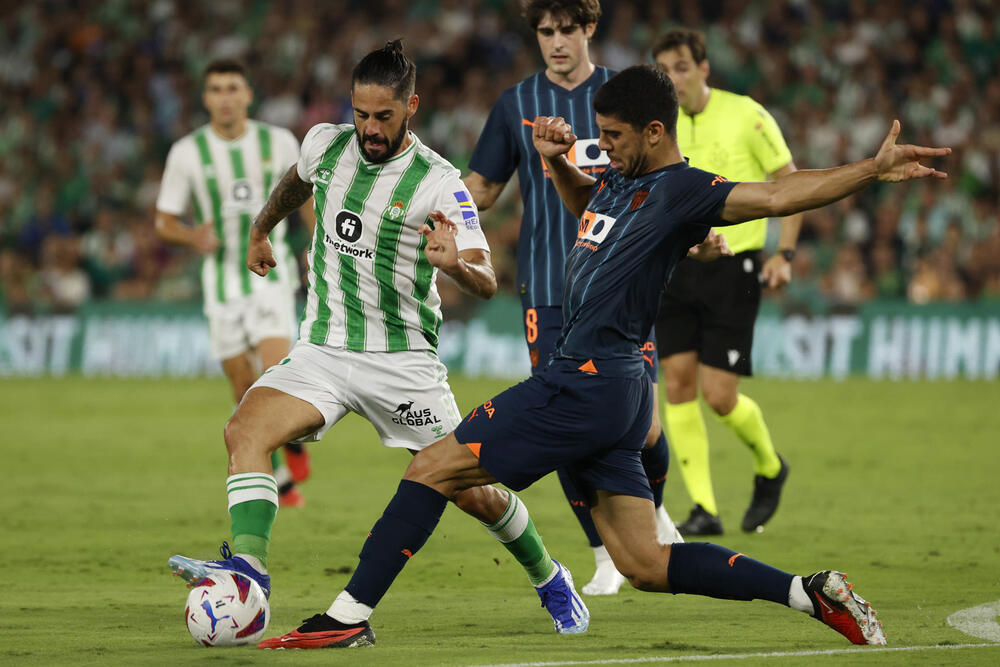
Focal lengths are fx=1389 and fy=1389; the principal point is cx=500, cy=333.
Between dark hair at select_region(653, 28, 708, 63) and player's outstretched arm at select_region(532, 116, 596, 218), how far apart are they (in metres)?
2.37

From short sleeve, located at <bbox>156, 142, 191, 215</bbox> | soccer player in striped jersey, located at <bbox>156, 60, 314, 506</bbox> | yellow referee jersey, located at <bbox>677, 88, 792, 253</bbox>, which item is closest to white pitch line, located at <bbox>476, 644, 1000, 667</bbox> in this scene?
yellow referee jersey, located at <bbox>677, 88, 792, 253</bbox>

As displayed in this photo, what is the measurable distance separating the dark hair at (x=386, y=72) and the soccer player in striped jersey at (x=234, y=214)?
3690mm

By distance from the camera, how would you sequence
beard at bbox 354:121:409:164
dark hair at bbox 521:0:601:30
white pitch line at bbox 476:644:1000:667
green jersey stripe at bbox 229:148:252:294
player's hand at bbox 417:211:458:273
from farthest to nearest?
green jersey stripe at bbox 229:148:252:294
dark hair at bbox 521:0:601:30
beard at bbox 354:121:409:164
player's hand at bbox 417:211:458:273
white pitch line at bbox 476:644:1000:667

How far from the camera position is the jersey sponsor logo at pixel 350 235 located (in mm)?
5461

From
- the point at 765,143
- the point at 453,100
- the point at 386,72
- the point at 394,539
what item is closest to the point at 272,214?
the point at 386,72

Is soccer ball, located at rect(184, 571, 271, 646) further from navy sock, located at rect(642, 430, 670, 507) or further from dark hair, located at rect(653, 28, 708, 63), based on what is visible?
dark hair, located at rect(653, 28, 708, 63)

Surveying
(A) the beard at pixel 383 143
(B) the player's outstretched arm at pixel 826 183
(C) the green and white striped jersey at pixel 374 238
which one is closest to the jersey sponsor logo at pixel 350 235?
(C) the green and white striped jersey at pixel 374 238

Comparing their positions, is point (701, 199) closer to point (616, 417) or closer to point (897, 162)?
point (897, 162)

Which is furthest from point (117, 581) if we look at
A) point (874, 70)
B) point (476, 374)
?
point (874, 70)

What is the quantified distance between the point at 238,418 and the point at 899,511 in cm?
492

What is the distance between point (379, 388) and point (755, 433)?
3.31 meters

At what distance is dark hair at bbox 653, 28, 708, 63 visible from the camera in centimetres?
765

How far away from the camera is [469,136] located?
67.6ft

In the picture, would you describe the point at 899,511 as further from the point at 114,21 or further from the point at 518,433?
the point at 114,21
